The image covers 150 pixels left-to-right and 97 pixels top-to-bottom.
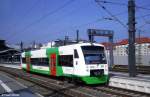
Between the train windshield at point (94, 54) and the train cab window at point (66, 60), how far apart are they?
1647mm

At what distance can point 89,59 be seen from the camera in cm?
2030

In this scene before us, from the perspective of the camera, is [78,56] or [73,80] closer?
[78,56]

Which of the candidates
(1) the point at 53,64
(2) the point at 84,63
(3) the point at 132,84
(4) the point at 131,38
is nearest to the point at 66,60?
(2) the point at 84,63

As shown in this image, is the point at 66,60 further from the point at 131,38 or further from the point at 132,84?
the point at 132,84

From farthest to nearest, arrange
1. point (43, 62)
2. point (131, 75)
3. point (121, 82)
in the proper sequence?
point (43, 62), point (131, 75), point (121, 82)

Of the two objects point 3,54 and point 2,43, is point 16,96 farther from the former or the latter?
point 2,43

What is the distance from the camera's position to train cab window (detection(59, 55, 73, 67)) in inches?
861

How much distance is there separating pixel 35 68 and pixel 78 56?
1581cm

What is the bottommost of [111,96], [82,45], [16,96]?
[111,96]

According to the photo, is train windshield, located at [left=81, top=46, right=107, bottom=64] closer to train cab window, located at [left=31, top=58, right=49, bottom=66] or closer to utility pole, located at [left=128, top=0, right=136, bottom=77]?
utility pole, located at [left=128, top=0, right=136, bottom=77]

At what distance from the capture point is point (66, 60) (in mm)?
22859

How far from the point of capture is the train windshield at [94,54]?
800 inches

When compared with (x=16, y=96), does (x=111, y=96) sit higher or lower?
lower

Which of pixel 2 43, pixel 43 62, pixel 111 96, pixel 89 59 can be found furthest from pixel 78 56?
pixel 2 43
